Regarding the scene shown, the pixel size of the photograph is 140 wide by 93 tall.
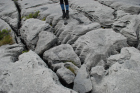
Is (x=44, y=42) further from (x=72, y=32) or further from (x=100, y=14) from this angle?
(x=100, y=14)

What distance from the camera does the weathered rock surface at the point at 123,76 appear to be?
3.84 meters

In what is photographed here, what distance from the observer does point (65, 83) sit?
195 inches

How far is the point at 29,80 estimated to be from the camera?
4266mm

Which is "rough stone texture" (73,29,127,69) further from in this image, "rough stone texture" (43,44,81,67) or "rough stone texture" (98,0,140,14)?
"rough stone texture" (98,0,140,14)

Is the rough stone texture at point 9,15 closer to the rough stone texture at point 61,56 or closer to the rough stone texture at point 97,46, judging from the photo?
the rough stone texture at point 61,56

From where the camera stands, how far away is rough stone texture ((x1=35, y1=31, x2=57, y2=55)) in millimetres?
7120

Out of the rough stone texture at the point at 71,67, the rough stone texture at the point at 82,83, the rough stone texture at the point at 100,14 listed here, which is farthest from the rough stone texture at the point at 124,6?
the rough stone texture at the point at 82,83

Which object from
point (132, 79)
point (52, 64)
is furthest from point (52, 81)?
point (132, 79)

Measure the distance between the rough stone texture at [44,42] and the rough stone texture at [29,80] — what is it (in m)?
1.98

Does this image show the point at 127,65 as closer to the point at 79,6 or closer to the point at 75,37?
the point at 75,37

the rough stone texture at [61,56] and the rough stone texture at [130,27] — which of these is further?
the rough stone texture at [130,27]

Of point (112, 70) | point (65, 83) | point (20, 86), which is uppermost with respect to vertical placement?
point (20, 86)

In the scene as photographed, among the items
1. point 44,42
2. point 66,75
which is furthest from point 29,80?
point 44,42

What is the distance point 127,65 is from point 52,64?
167 inches
